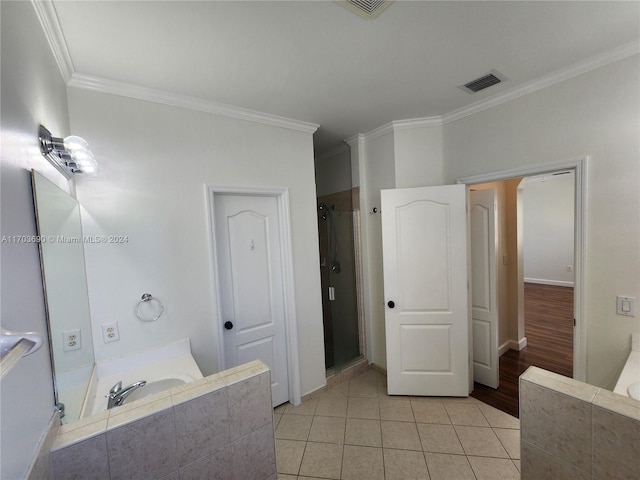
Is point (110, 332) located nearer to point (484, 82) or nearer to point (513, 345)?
→ point (484, 82)

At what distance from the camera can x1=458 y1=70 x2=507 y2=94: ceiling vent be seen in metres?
1.81

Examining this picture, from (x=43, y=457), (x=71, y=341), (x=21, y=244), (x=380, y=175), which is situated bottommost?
(x=43, y=457)

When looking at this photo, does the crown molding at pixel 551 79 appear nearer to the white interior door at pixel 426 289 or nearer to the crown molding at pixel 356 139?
the white interior door at pixel 426 289

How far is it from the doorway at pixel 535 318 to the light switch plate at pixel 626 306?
0.16 m

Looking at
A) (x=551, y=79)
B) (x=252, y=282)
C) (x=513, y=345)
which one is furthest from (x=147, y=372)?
(x=513, y=345)

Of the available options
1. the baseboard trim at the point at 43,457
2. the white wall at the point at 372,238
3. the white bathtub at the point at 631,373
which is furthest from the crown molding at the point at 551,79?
the baseboard trim at the point at 43,457

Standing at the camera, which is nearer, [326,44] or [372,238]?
[326,44]

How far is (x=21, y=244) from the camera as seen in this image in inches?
31.7

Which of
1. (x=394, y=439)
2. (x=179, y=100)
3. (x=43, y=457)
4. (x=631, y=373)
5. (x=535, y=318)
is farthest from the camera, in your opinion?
(x=535, y=318)

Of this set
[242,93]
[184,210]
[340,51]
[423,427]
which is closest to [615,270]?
[423,427]

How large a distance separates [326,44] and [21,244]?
5.01 ft

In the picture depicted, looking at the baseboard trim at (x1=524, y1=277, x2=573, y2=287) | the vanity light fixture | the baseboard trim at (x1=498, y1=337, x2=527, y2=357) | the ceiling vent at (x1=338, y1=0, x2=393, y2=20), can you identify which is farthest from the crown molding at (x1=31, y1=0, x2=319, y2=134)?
the baseboard trim at (x1=524, y1=277, x2=573, y2=287)

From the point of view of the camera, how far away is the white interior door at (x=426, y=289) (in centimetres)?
238

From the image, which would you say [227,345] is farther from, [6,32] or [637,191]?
[637,191]
